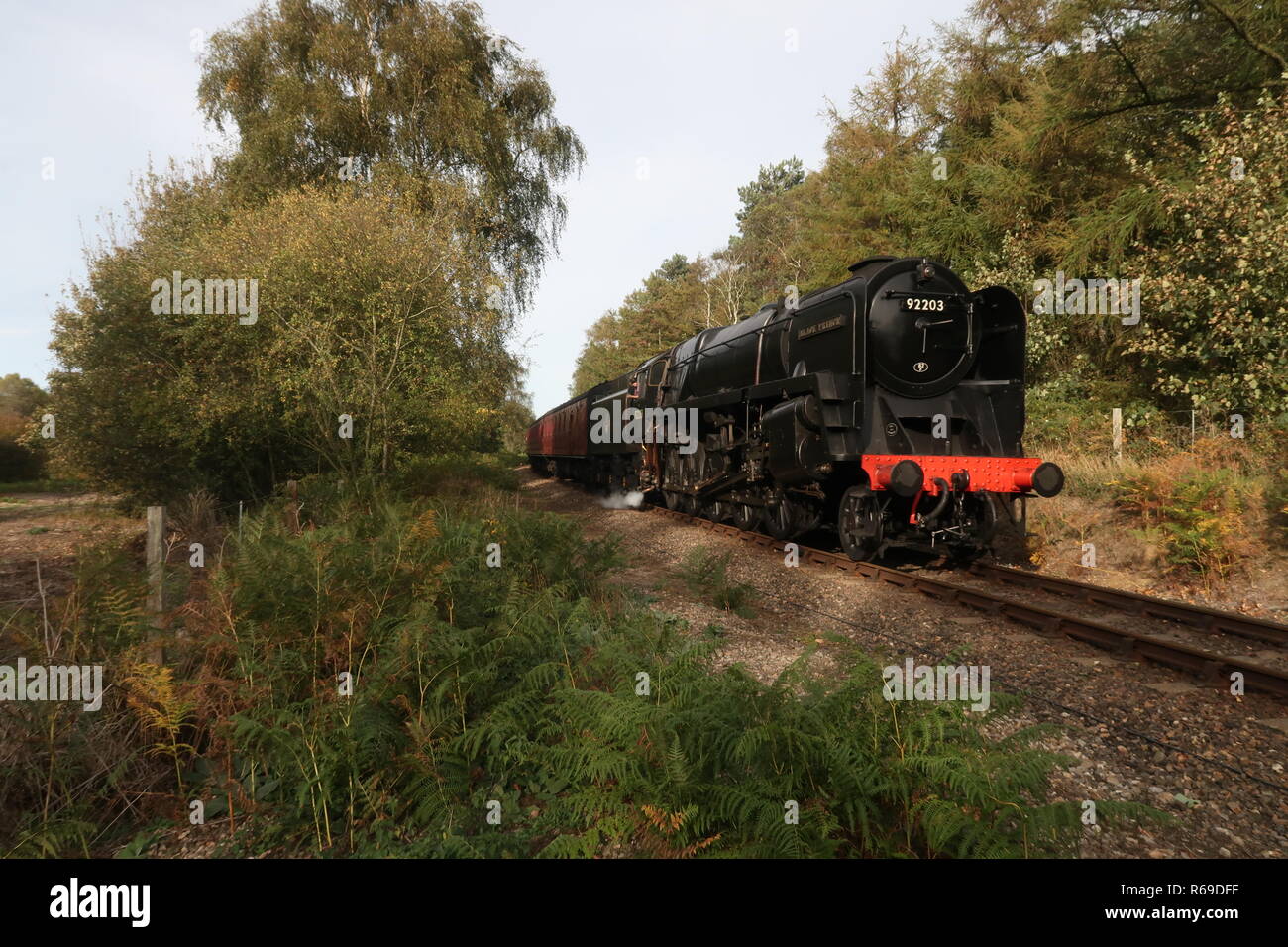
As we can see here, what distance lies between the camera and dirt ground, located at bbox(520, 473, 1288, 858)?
10.8ft

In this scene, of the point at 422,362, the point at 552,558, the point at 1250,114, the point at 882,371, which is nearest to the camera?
the point at 552,558

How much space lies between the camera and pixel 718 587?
761 cm

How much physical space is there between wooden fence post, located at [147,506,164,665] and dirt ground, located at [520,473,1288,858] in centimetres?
385

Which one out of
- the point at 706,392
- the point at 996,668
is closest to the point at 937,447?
the point at 996,668

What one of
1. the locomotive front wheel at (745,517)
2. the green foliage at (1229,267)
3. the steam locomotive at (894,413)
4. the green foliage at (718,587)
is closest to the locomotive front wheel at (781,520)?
the steam locomotive at (894,413)

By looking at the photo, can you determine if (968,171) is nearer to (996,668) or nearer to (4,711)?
(996,668)

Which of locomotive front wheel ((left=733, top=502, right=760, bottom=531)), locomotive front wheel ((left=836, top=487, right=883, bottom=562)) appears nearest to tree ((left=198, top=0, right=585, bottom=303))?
Result: locomotive front wheel ((left=733, top=502, right=760, bottom=531))

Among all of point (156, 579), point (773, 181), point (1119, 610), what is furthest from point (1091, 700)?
point (773, 181)

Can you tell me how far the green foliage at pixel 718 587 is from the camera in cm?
730

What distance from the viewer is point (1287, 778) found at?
12.0 ft

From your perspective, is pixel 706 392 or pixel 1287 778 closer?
pixel 1287 778

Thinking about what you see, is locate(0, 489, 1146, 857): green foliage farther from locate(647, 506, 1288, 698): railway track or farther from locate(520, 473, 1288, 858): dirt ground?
locate(647, 506, 1288, 698): railway track
